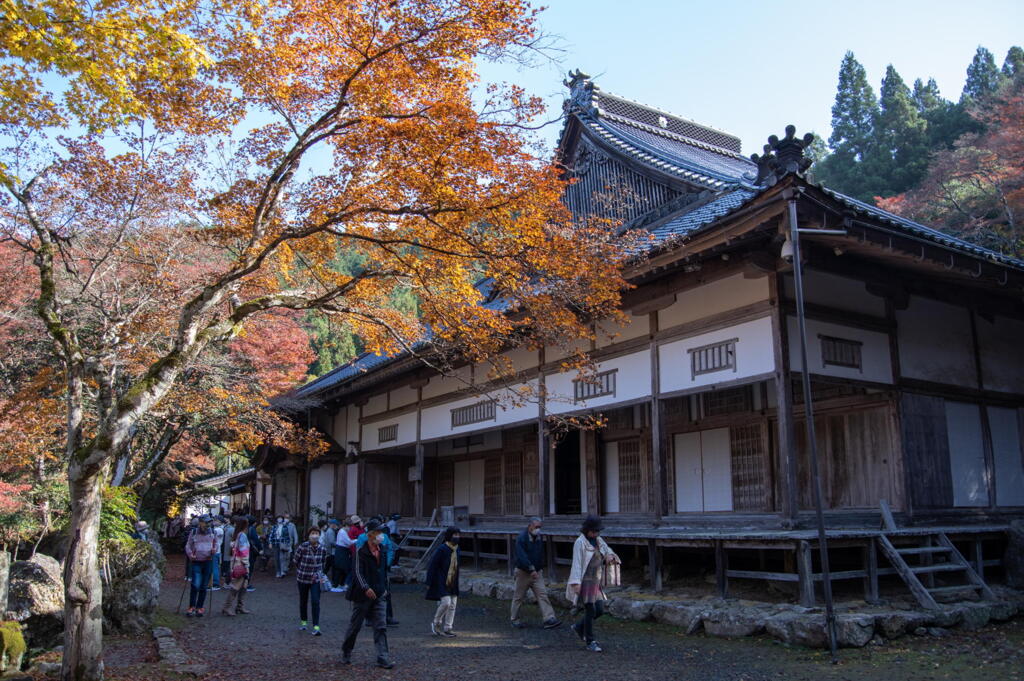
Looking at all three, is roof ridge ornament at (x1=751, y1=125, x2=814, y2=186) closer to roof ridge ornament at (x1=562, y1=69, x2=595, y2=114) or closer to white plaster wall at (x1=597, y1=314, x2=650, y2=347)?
white plaster wall at (x1=597, y1=314, x2=650, y2=347)

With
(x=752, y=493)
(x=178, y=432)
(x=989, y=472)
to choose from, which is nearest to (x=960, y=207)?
(x=989, y=472)

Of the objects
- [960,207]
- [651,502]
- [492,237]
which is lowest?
[651,502]

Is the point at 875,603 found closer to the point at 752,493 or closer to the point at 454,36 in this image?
the point at 752,493

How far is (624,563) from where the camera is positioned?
12742mm

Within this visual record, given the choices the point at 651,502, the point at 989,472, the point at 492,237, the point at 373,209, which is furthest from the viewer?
the point at 651,502

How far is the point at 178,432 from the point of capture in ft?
65.5

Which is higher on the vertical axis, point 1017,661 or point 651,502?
point 651,502

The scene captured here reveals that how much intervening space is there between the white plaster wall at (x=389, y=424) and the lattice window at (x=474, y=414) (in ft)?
8.16

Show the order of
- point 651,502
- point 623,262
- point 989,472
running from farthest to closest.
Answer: point 651,502 < point 989,472 < point 623,262

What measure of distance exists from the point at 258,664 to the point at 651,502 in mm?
8321

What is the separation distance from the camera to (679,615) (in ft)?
31.6

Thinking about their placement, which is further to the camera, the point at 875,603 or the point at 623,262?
the point at 623,262

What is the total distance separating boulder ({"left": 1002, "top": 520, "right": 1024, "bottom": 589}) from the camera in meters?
10.4

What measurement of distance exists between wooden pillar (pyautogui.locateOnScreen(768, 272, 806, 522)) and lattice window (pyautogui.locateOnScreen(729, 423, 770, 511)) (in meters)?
2.56
